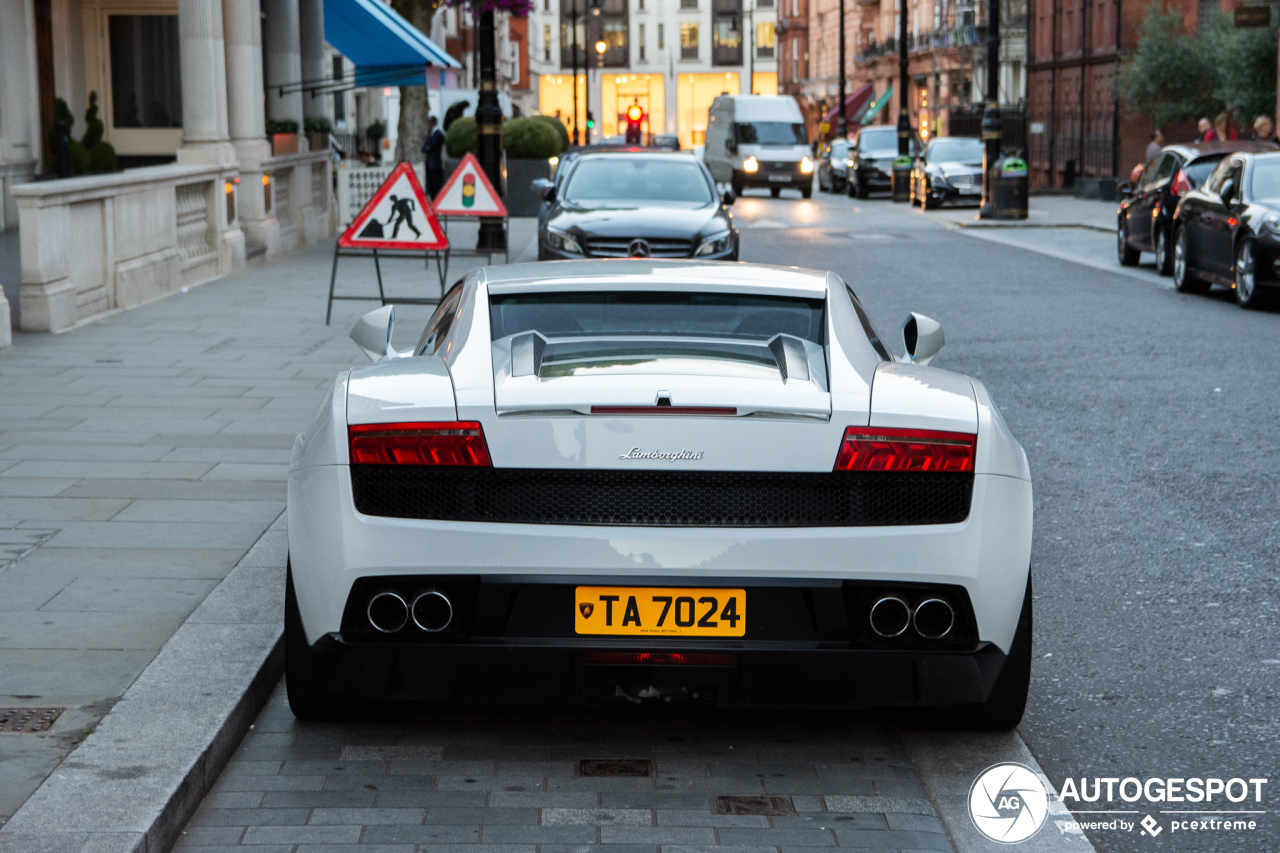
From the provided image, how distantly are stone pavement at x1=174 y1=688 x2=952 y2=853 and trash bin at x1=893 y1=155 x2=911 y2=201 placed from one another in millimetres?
38901

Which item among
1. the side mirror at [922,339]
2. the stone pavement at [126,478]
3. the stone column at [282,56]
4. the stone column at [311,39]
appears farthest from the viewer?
the stone column at [311,39]

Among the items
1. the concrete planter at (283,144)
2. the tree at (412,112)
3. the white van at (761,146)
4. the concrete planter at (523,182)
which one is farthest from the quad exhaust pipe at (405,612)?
the white van at (761,146)

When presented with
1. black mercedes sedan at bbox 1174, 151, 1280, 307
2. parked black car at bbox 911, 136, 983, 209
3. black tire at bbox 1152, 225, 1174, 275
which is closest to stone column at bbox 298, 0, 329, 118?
black tire at bbox 1152, 225, 1174, 275

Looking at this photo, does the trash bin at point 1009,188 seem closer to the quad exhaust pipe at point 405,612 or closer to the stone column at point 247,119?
the stone column at point 247,119

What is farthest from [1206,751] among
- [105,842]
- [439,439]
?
[105,842]

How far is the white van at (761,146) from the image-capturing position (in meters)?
46.2

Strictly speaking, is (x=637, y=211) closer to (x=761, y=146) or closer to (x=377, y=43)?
(x=377, y=43)

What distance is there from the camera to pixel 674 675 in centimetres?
425

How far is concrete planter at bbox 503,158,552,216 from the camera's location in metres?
→ 33.3

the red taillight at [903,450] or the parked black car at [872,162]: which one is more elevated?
the parked black car at [872,162]

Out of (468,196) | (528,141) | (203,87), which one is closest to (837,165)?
(528,141)

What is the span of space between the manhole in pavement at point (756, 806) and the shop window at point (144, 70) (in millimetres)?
27071

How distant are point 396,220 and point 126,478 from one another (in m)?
6.44

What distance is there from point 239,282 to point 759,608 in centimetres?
1523
